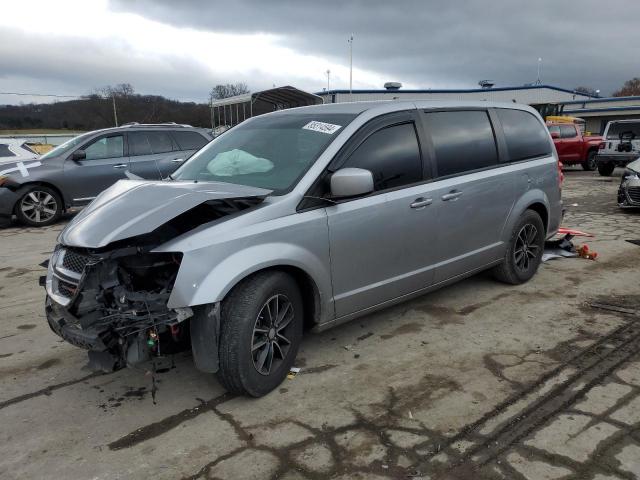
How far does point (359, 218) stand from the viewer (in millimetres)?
3623

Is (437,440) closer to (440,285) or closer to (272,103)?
(440,285)

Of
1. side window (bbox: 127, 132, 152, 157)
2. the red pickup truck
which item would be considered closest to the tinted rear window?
the red pickup truck

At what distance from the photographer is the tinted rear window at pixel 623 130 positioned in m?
17.2

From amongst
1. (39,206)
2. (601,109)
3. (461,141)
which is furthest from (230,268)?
(601,109)

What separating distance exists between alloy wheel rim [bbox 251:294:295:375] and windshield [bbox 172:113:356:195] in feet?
2.43

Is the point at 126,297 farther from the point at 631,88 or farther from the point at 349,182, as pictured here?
the point at 631,88

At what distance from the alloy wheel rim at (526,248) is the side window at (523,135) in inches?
28.7

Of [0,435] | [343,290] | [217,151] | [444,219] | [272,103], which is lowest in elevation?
[0,435]

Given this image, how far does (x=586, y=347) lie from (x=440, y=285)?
1178mm

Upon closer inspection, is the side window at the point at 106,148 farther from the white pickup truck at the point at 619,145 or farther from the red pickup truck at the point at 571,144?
the red pickup truck at the point at 571,144

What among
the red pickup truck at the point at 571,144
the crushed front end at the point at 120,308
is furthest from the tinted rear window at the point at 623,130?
the crushed front end at the point at 120,308

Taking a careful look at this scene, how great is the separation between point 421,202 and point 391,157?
417mm

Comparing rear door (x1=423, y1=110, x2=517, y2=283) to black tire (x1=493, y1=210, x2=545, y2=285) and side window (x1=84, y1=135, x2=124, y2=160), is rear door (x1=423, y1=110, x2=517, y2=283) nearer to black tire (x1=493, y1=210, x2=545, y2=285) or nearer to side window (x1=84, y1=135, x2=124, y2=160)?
black tire (x1=493, y1=210, x2=545, y2=285)

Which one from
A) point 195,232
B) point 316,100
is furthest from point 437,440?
point 316,100
